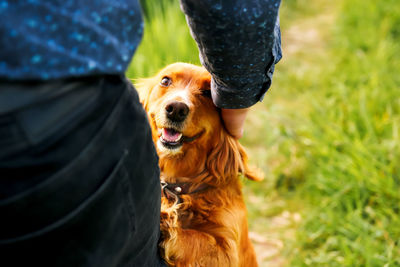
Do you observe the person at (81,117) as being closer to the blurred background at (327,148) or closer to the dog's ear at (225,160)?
the dog's ear at (225,160)

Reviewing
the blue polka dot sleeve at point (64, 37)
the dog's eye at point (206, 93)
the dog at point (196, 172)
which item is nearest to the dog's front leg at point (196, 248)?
the dog at point (196, 172)

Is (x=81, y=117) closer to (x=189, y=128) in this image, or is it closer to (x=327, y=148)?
(x=189, y=128)

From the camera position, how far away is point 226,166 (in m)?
1.77

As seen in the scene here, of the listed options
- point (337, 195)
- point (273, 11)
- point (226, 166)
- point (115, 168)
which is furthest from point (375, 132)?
point (115, 168)

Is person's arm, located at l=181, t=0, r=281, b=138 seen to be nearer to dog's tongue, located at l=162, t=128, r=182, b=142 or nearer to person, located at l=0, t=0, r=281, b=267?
person, located at l=0, t=0, r=281, b=267

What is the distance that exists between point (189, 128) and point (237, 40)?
793 mm

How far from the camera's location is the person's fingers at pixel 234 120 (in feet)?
4.75

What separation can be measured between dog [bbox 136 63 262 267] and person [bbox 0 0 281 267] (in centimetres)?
57

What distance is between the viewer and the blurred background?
252 centimetres

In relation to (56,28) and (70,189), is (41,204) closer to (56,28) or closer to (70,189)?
(70,189)

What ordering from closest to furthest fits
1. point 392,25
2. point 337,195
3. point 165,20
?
point 337,195
point 165,20
point 392,25

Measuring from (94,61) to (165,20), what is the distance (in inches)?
117

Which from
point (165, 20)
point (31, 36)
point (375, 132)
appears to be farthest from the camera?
point (165, 20)

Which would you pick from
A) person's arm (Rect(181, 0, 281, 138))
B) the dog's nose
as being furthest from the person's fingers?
person's arm (Rect(181, 0, 281, 138))
